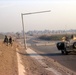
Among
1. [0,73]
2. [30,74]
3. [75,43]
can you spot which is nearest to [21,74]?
[30,74]

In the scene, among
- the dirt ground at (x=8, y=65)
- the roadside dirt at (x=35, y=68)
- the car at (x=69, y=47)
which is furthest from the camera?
the car at (x=69, y=47)

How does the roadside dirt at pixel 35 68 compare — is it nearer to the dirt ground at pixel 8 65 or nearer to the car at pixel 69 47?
the dirt ground at pixel 8 65

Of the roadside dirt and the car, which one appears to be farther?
the car

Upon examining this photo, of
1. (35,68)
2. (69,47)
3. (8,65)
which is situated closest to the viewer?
(8,65)

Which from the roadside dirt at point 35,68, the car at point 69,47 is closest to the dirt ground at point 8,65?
the roadside dirt at point 35,68

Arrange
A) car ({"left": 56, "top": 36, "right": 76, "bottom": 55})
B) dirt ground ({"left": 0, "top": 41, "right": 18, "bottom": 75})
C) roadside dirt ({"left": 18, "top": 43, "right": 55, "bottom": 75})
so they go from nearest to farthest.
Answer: dirt ground ({"left": 0, "top": 41, "right": 18, "bottom": 75})
roadside dirt ({"left": 18, "top": 43, "right": 55, "bottom": 75})
car ({"left": 56, "top": 36, "right": 76, "bottom": 55})

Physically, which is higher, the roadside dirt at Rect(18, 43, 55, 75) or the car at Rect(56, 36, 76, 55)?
the car at Rect(56, 36, 76, 55)

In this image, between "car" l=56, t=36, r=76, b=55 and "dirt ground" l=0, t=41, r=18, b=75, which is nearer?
"dirt ground" l=0, t=41, r=18, b=75

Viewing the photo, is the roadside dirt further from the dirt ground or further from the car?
the car

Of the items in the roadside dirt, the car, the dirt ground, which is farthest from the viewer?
the car

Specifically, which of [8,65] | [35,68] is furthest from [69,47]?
[8,65]

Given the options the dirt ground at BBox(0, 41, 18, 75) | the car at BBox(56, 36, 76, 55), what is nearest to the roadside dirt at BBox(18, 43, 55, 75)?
the dirt ground at BBox(0, 41, 18, 75)

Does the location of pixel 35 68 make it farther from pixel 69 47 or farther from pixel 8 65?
pixel 69 47

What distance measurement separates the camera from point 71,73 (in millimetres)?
18125
